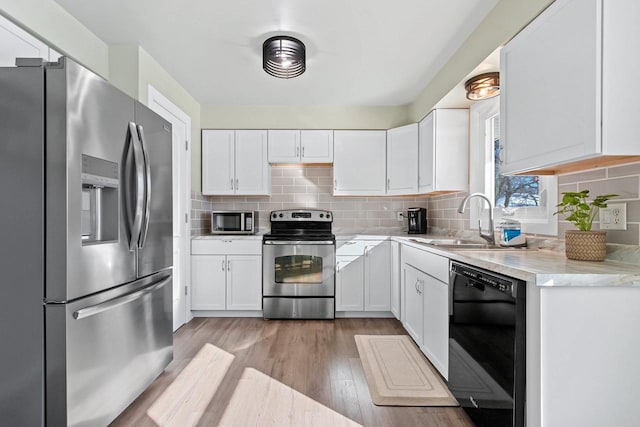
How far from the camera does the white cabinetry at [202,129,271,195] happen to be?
3.95 metres

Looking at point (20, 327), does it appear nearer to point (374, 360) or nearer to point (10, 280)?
point (10, 280)

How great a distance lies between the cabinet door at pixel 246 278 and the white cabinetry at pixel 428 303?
4.97 feet

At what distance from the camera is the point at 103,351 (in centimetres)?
166

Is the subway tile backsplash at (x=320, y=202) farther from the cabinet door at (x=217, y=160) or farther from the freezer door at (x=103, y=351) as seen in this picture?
the freezer door at (x=103, y=351)

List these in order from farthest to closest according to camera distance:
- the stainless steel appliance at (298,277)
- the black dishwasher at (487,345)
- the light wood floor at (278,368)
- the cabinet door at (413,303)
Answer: the stainless steel appliance at (298,277) → the cabinet door at (413,303) → the light wood floor at (278,368) → the black dishwasher at (487,345)

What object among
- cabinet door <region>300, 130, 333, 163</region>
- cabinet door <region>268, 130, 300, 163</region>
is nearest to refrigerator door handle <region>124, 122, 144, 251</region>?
cabinet door <region>268, 130, 300, 163</region>

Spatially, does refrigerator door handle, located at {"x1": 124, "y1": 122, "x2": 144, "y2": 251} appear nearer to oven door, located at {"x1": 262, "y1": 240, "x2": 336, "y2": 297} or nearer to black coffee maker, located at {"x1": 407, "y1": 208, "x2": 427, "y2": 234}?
oven door, located at {"x1": 262, "y1": 240, "x2": 336, "y2": 297}

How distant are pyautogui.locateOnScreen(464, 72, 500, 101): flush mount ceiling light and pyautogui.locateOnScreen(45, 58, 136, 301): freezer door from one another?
2.22 meters

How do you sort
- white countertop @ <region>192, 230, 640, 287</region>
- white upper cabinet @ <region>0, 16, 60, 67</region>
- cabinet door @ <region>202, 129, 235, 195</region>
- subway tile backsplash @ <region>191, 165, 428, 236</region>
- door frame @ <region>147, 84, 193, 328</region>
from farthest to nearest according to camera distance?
subway tile backsplash @ <region>191, 165, 428, 236</region>
cabinet door @ <region>202, 129, 235, 195</region>
door frame @ <region>147, 84, 193, 328</region>
white upper cabinet @ <region>0, 16, 60, 67</region>
white countertop @ <region>192, 230, 640, 287</region>

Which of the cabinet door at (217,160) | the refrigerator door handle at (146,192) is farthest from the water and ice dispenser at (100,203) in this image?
the cabinet door at (217,160)

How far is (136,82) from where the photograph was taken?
8.59 ft

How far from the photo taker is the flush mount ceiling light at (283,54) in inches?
96.0

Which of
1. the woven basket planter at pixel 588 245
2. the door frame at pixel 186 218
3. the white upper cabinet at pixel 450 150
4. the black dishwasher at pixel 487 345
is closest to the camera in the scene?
the black dishwasher at pixel 487 345

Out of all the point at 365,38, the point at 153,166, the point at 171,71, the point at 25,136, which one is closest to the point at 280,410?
the point at 153,166
